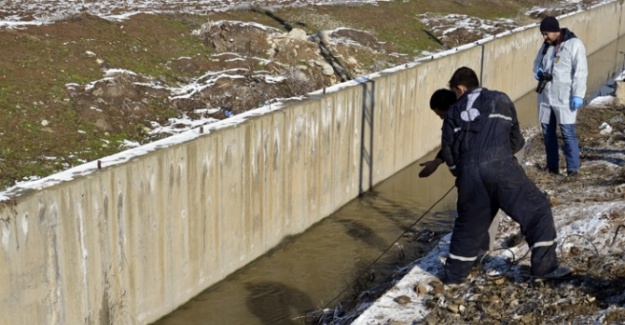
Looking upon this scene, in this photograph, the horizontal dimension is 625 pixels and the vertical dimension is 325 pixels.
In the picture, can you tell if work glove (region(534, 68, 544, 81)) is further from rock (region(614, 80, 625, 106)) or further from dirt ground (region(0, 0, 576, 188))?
rock (region(614, 80, 625, 106))

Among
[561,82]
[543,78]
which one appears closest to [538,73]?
[543,78]

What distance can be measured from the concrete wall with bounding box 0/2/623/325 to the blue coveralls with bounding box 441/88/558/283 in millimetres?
3236

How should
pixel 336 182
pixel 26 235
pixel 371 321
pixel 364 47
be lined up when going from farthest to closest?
pixel 364 47, pixel 336 182, pixel 26 235, pixel 371 321

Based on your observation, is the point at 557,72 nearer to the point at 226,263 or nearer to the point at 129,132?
the point at 226,263

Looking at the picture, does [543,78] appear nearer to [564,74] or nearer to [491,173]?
[564,74]

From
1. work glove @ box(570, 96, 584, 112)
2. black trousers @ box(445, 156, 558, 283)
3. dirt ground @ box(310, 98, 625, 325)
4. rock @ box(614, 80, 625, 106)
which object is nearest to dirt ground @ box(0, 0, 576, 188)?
dirt ground @ box(310, 98, 625, 325)

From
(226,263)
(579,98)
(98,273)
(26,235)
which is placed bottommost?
(226,263)

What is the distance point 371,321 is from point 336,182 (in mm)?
6106

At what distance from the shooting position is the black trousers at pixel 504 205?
6082 millimetres

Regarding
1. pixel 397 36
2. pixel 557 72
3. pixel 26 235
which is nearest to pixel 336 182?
pixel 557 72

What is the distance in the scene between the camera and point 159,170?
27.5 ft

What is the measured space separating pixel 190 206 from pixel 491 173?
3.80m

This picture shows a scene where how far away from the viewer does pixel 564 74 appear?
9125 mm

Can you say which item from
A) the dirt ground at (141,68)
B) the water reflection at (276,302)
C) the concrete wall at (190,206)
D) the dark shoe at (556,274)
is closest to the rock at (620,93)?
the concrete wall at (190,206)
